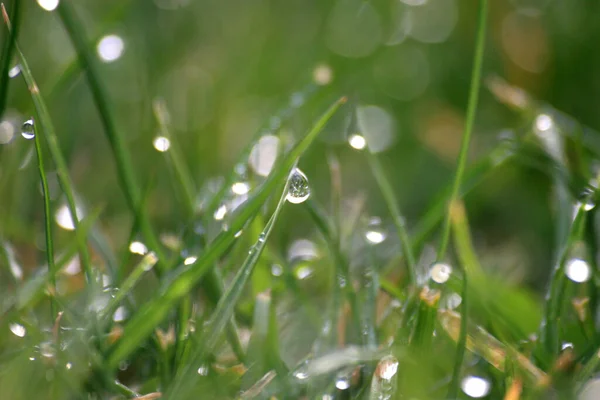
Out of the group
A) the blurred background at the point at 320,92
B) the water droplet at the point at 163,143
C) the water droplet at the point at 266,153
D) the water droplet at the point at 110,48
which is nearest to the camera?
the water droplet at the point at 163,143

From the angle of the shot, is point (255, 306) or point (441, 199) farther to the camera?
point (441, 199)

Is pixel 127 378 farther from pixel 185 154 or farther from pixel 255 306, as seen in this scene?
pixel 185 154

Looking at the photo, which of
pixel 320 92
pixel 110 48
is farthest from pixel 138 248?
pixel 110 48

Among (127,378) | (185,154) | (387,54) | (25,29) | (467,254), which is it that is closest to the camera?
(127,378)

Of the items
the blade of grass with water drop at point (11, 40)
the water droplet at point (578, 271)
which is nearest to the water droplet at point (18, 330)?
the blade of grass with water drop at point (11, 40)

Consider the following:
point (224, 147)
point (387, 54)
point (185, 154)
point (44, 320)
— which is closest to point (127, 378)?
point (44, 320)

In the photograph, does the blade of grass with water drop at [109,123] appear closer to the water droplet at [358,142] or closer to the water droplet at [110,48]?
the water droplet at [358,142]

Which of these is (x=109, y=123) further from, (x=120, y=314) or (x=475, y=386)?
(x=475, y=386)
